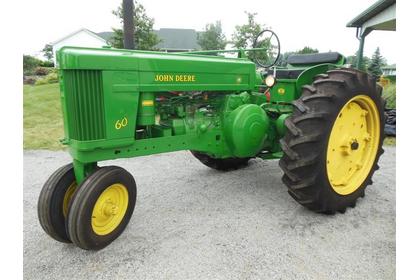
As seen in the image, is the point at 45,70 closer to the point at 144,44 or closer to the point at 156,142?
the point at 144,44

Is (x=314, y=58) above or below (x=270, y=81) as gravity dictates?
above

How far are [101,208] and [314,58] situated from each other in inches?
128

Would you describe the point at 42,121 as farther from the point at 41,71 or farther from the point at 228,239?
the point at 41,71

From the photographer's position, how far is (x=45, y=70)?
20.0m

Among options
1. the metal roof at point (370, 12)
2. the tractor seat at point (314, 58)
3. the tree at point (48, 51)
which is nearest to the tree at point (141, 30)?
the metal roof at point (370, 12)

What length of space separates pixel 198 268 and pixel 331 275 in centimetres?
94

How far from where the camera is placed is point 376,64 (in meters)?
20.7

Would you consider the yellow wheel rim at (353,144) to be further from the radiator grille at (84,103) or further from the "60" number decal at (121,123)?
the radiator grille at (84,103)

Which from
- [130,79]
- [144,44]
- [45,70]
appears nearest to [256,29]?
[144,44]

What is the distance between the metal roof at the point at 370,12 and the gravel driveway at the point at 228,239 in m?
6.79

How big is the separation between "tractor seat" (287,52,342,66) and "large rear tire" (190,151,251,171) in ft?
5.11

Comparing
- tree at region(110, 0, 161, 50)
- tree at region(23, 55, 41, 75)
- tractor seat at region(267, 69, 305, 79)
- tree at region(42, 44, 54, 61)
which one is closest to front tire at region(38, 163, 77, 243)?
tractor seat at region(267, 69, 305, 79)

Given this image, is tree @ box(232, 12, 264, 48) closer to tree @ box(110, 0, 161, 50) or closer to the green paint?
tree @ box(110, 0, 161, 50)

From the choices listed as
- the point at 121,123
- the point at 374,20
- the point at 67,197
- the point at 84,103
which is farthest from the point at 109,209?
the point at 374,20
